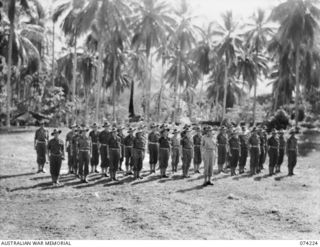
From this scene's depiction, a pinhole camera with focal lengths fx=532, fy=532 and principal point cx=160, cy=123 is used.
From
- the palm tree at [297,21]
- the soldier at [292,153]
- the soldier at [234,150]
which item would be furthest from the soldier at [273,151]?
the palm tree at [297,21]

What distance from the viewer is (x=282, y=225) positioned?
10.5 meters

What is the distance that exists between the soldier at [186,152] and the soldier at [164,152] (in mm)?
485

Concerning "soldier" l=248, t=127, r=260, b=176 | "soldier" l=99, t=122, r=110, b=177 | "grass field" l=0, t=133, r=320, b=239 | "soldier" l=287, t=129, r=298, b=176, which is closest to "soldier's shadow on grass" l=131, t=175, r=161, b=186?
"grass field" l=0, t=133, r=320, b=239

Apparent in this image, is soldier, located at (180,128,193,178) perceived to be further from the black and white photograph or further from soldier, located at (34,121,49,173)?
soldier, located at (34,121,49,173)

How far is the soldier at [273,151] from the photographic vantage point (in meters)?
17.4

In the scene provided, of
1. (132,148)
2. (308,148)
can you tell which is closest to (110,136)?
(132,148)

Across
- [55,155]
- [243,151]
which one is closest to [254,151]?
[243,151]

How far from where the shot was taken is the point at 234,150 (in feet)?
56.3

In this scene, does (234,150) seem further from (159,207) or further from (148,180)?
(159,207)

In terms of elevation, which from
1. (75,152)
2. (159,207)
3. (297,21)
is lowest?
(159,207)

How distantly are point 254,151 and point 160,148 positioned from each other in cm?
322

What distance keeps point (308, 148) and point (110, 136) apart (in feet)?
51.5

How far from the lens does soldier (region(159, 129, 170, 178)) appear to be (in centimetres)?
1605

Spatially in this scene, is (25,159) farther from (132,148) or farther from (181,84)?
(181,84)
